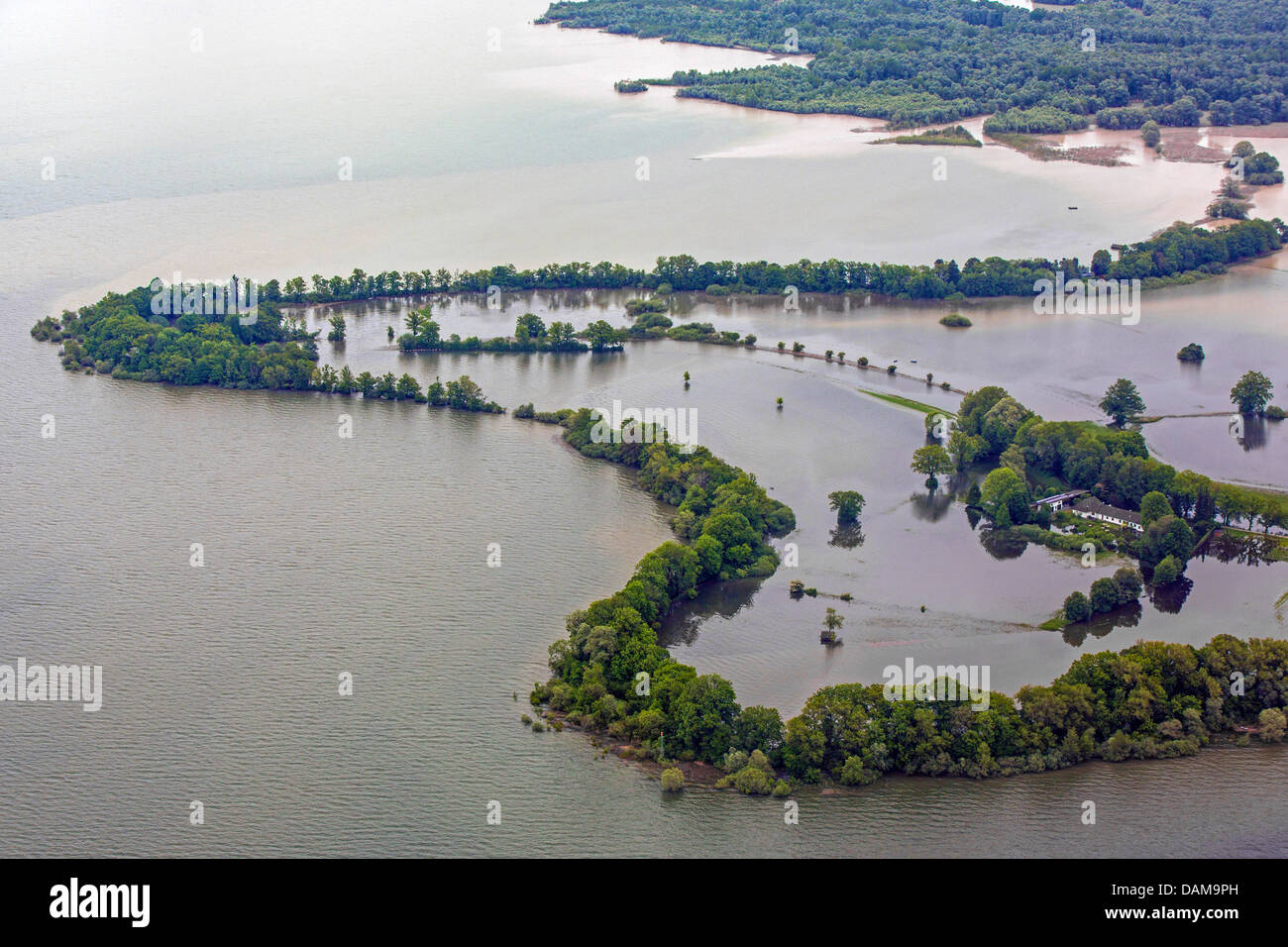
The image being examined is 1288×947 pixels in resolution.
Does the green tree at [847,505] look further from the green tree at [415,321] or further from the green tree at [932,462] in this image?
the green tree at [415,321]

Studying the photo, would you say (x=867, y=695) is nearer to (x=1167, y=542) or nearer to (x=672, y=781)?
(x=672, y=781)

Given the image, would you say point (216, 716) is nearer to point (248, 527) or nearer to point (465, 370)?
point (248, 527)

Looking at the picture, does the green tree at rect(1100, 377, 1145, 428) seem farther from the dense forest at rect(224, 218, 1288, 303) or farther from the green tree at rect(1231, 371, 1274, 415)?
the dense forest at rect(224, 218, 1288, 303)

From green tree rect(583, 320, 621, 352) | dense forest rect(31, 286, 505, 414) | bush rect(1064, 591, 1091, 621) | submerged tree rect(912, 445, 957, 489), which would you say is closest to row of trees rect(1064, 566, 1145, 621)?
bush rect(1064, 591, 1091, 621)

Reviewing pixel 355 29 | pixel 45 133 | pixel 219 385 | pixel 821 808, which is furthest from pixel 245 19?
pixel 821 808

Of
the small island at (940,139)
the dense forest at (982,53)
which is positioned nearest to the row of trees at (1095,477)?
the small island at (940,139)

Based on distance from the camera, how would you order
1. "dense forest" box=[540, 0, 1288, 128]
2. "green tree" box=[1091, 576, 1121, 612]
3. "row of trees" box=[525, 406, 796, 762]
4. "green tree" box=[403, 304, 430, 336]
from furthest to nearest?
"dense forest" box=[540, 0, 1288, 128]
"green tree" box=[403, 304, 430, 336]
"green tree" box=[1091, 576, 1121, 612]
"row of trees" box=[525, 406, 796, 762]

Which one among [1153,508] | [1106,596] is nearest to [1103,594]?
[1106,596]
